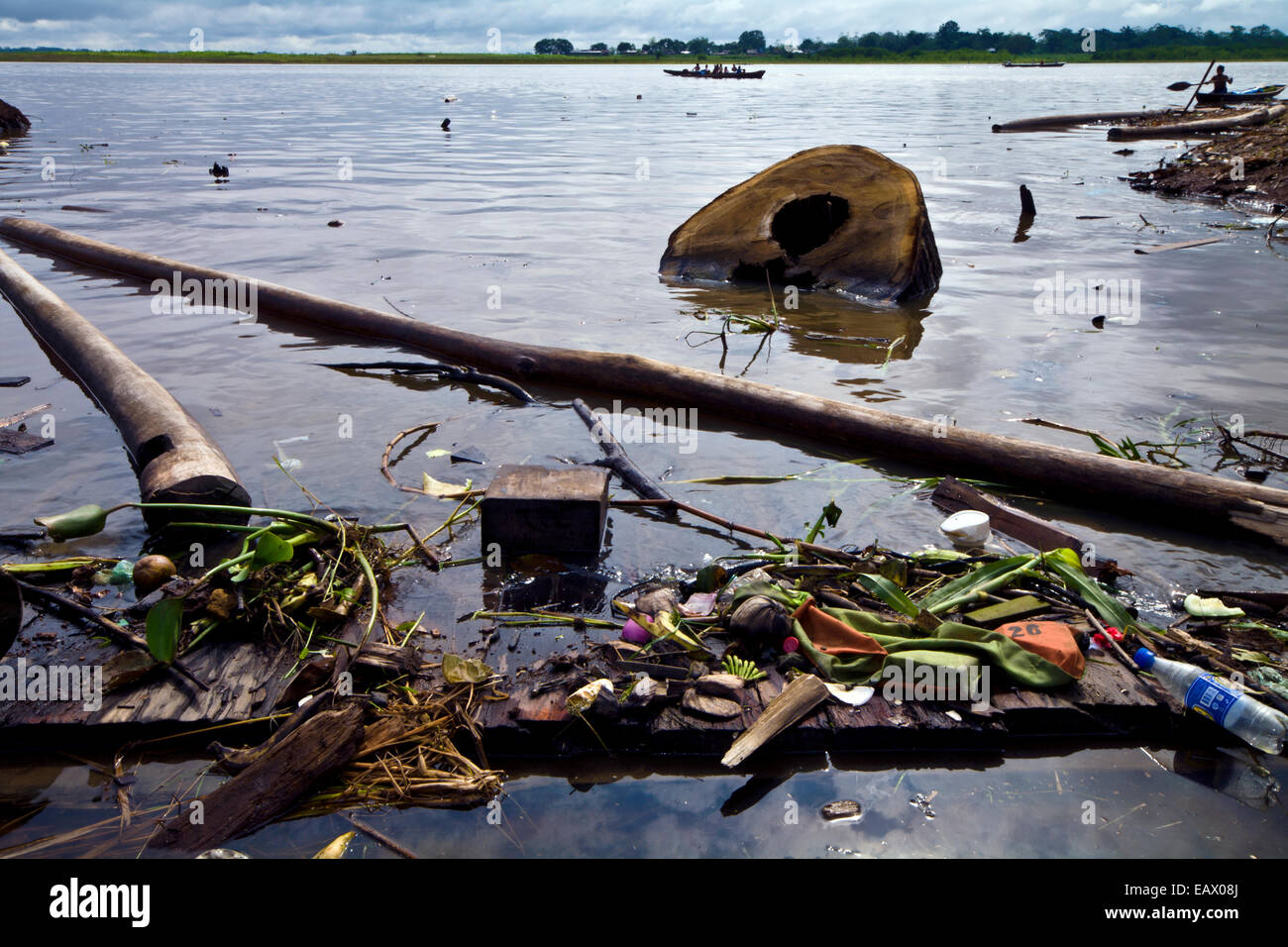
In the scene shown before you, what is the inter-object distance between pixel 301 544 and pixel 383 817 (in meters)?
1.60

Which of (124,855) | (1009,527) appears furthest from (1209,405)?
(124,855)

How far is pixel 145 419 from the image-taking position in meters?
4.94

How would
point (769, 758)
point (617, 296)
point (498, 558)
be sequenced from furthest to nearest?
point (617, 296), point (498, 558), point (769, 758)

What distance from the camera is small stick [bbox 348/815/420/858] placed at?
239 cm

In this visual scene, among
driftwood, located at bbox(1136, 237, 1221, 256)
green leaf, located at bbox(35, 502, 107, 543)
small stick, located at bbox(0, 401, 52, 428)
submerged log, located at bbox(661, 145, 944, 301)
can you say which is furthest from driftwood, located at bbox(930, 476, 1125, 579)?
driftwood, located at bbox(1136, 237, 1221, 256)

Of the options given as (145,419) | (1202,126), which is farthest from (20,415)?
(1202,126)

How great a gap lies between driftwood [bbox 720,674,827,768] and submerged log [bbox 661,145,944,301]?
6.93 metres

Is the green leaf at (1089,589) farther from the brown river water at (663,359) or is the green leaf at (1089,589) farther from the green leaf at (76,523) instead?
the green leaf at (76,523)

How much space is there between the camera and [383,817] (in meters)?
2.54

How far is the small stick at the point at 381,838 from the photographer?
2391mm

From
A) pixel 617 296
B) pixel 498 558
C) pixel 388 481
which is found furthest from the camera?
pixel 617 296

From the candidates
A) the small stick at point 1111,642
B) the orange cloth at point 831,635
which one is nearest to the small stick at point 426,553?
the orange cloth at point 831,635

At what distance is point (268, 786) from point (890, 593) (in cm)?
227

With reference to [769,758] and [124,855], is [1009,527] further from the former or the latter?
[124,855]
